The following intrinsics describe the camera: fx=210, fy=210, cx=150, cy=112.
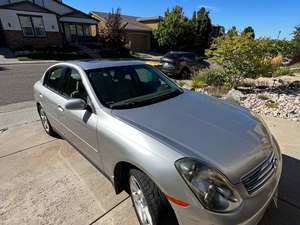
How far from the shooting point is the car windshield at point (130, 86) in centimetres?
257

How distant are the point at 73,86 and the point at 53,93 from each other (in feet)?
2.14

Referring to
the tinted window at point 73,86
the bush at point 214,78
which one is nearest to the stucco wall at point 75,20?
the bush at point 214,78

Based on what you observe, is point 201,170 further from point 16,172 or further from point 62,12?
point 62,12

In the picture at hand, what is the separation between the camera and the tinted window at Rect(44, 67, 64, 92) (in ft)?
11.4

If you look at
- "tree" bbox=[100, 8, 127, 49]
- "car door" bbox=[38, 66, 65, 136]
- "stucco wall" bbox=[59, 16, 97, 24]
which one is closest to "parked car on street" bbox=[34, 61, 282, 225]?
"car door" bbox=[38, 66, 65, 136]

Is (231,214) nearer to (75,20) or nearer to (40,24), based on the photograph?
(40,24)

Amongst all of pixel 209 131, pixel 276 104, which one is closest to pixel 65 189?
pixel 209 131

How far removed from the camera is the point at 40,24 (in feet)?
75.6

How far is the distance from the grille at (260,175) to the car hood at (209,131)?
0.05 m

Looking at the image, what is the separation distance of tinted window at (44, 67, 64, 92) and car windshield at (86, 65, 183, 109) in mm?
964

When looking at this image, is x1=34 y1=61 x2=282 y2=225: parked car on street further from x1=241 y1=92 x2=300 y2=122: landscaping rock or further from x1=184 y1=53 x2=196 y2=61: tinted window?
x1=184 y1=53 x2=196 y2=61: tinted window

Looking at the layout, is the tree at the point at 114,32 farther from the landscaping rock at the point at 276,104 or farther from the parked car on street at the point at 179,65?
the landscaping rock at the point at 276,104

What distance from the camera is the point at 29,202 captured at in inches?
103

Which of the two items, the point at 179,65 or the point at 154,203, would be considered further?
the point at 179,65
